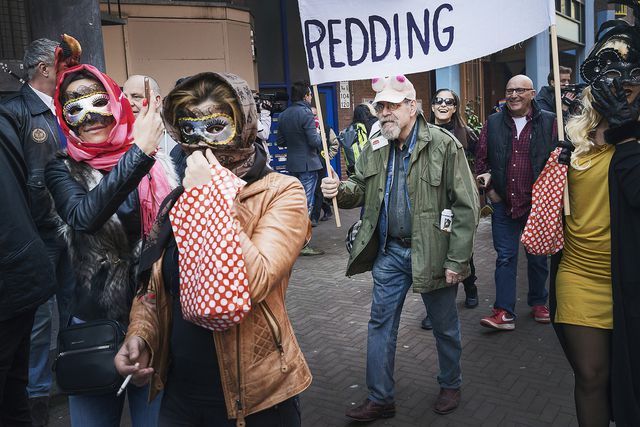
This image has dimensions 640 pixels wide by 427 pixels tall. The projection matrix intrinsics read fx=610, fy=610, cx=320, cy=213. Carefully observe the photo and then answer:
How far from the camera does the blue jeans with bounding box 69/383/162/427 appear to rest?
2508 millimetres

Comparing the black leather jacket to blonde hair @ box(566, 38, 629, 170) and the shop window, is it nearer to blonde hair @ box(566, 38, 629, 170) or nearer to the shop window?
blonde hair @ box(566, 38, 629, 170)

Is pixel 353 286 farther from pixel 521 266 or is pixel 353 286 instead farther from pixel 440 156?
pixel 440 156

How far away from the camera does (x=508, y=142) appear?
536cm

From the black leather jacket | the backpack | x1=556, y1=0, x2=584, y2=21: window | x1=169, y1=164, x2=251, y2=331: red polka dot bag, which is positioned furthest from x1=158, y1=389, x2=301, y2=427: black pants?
x1=556, y1=0, x2=584, y2=21: window

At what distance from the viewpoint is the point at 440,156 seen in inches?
148

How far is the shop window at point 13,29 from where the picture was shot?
712 cm

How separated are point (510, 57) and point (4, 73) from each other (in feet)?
65.9

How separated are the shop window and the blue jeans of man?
4161 millimetres

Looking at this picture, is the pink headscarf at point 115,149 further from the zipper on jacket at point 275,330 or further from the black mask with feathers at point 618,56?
the black mask with feathers at point 618,56

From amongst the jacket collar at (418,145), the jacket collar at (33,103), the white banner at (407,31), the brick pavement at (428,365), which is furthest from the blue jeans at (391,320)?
the jacket collar at (33,103)

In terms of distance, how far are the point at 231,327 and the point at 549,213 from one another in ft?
6.15

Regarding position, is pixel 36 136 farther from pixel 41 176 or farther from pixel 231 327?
pixel 231 327

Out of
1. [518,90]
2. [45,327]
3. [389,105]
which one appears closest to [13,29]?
[45,327]

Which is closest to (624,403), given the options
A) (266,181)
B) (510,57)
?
(266,181)
